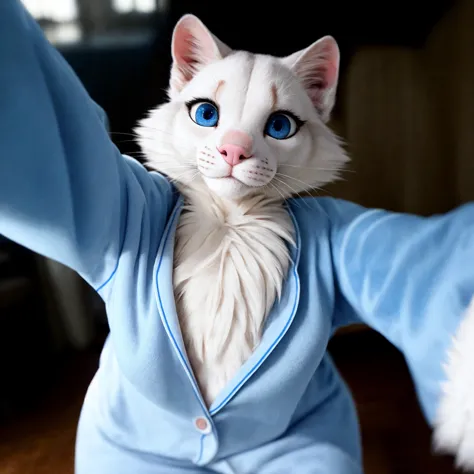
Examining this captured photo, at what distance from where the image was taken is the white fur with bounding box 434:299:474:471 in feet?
1.18

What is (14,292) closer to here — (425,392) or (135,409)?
(135,409)

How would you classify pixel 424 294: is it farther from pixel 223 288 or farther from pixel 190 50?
pixel 190 50

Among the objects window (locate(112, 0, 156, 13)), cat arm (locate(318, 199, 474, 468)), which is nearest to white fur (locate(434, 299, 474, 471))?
cat arm (locate(318, 199, 474, 468))

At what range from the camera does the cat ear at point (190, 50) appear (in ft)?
1.65

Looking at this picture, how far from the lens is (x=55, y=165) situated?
0.40 metres

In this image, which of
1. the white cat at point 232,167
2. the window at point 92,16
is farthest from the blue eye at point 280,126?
the window at point 92,16

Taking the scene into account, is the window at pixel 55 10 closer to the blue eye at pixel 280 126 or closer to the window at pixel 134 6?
the window at pixel 134 6

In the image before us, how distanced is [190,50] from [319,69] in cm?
14

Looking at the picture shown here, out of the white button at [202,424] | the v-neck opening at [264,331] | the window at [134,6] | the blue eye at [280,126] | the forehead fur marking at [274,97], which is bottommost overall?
the white button at [202,424]

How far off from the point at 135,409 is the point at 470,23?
809 mm

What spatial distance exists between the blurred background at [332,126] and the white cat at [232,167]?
168 mm

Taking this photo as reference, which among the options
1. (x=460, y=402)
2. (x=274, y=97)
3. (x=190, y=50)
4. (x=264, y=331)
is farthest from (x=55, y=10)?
(x=460, y=402)

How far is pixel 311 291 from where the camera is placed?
0.50 metres

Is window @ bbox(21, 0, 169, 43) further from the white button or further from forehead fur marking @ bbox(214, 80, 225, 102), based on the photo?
the white button
